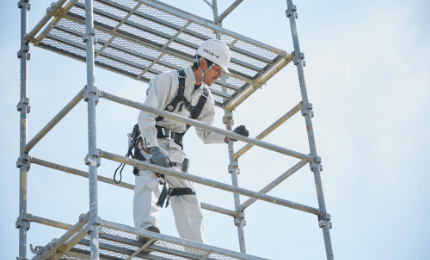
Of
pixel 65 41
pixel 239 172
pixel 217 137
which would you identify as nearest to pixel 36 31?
pixel 65 41

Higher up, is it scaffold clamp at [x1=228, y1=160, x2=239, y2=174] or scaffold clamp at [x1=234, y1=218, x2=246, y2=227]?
scaffold clamp at [x1=228, y1=160, x2=239, y2=174]

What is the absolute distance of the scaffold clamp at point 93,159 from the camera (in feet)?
26.7

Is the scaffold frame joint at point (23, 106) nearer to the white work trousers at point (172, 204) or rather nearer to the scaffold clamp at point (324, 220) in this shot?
the white work trousers at point (172, 204)

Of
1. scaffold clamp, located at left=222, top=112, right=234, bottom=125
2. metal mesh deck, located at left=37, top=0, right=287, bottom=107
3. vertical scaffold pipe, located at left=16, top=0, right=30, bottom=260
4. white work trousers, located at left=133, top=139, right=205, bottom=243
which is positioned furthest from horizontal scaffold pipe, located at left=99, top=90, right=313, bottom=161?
scaffold clamp, located at left=222, top=112, right=234, bottom=125

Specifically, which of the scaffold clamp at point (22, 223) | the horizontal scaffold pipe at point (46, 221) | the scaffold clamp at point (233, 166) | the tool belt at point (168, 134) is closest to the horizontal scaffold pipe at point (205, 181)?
the tool belt at point (168, 134)

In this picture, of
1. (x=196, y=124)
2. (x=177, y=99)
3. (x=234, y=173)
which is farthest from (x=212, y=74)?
(x=234, y=173)

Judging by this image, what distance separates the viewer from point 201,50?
10484 mm

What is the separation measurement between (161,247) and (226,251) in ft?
2.52

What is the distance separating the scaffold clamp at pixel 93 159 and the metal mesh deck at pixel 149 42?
2776 millimetres

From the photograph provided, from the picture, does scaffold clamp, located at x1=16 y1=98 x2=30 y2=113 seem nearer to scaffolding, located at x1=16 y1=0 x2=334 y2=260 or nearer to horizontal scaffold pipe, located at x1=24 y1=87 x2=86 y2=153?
scaffolding, located at x1=16 y1=0 x2=334 y2=260

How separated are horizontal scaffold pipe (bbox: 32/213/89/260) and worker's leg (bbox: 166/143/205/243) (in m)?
1.84

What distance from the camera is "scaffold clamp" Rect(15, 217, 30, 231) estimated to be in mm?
9602

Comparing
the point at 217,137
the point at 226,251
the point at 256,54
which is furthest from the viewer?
the point at 256,54

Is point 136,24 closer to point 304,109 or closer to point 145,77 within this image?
point 145,77
